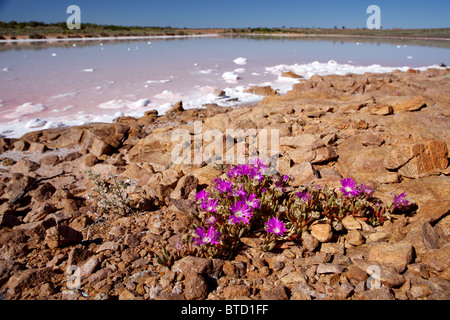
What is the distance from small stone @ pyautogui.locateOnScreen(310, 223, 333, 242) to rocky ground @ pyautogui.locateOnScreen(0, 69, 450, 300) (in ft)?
0.04

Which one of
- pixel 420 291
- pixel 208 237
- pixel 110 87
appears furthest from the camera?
pixel 110 87

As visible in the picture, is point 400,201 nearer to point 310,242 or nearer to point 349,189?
point 349,189

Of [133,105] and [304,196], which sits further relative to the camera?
[133,105]

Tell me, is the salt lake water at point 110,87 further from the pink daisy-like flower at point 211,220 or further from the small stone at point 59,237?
the pink daisy-like flower at point 211,220

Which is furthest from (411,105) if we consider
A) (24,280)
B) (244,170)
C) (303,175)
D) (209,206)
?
(24,280)

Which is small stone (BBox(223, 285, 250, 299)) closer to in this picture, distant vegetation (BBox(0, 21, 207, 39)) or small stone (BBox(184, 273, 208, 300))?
small stone (BBox(184, 273, 208, 300))

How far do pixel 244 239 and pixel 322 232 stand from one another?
73 centimetres

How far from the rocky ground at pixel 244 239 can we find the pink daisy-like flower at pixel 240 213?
23cm

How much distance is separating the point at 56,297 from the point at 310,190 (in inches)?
95.8

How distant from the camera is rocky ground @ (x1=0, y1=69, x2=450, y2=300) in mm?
1979

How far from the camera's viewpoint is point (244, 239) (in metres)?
2.53

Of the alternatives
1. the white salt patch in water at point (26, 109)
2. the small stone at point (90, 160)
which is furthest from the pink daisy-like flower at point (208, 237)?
the white salt patch in water at point (26, 109)

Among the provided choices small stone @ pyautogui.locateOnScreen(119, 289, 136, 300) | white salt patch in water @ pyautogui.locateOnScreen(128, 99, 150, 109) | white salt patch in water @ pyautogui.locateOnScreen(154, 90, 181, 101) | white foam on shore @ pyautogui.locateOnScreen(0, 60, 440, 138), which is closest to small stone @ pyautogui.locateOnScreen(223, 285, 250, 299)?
small stone @ pyautogui.locateOnScreen(119, 289, 136, 300)

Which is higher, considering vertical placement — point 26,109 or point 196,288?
point 26,109
